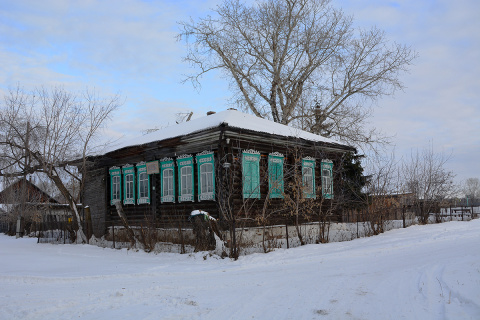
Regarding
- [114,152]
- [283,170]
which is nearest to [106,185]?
[114,152]

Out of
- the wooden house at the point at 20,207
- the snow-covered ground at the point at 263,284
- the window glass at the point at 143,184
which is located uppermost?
the window glass at the point at 143,184

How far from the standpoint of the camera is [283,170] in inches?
642

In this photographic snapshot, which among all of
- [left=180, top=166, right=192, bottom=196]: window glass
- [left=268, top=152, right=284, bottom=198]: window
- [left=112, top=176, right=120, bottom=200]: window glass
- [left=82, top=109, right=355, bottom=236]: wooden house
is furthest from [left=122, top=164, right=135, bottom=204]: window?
[left=268, top=152, right=284, bottom=198]: window

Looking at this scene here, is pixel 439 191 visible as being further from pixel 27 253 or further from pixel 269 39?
pixel 27 253

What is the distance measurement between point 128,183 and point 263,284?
38.6ft

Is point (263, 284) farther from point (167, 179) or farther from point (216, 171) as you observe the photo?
point (167, 179)

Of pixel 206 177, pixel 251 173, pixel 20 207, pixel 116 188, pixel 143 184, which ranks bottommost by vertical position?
pixel 20 207

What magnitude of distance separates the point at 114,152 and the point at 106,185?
2.10 metres

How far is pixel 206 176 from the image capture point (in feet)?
49.2

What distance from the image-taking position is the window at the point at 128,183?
59.7ft

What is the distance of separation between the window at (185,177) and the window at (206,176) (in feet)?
1.64

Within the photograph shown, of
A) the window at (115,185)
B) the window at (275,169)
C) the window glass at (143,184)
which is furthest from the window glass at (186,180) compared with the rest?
the window at (115,185)

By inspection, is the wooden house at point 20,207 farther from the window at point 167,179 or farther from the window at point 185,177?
the window at point 185,177

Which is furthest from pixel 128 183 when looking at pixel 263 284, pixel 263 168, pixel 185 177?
pixel 263 284
